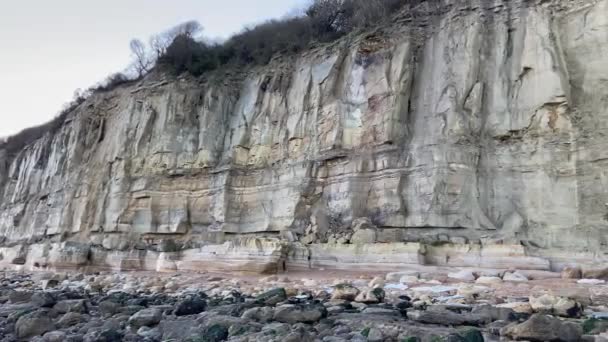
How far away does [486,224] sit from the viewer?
47.5 feet

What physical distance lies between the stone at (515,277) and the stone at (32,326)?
341 inches

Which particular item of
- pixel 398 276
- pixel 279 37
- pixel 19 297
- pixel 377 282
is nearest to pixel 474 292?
pixel 377 282

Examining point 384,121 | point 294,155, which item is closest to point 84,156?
point 294,155

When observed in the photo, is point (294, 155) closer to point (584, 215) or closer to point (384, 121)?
point (384, 121)

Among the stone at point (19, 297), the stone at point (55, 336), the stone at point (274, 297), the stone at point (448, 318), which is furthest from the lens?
the stone at point (19, 297)

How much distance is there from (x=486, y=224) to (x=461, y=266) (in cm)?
261

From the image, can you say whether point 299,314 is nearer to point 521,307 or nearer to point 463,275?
point 521,307

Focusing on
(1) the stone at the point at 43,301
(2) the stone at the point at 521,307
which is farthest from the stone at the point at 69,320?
(2) the stone at the point at 521,307

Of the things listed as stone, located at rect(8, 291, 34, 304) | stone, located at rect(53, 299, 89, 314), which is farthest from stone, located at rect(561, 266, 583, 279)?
stone, located at rect(8, 291, 34, 304)

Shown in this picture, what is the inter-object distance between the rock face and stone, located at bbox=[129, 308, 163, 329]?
6847 millimetres

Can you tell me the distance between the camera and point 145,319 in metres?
7.74

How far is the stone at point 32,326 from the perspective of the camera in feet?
23.9

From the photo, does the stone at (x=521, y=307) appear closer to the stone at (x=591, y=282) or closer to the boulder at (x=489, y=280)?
the boulder at (x=489, y=280)

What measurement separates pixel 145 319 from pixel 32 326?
160cm
